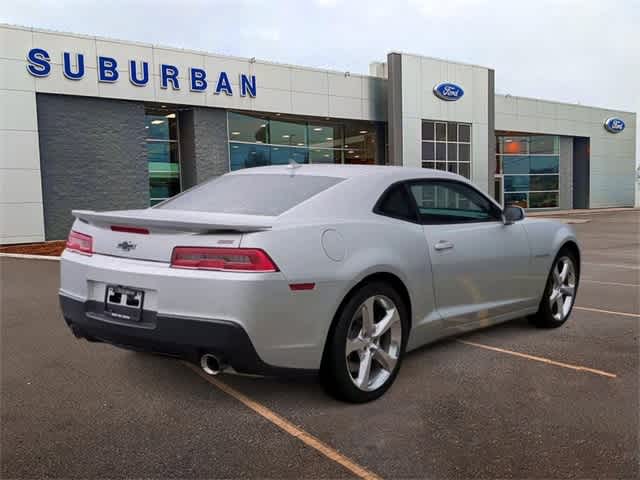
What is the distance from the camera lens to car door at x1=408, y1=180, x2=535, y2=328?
162 inches

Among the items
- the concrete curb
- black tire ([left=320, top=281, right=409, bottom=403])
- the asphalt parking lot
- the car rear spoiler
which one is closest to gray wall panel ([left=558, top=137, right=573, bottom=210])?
the concrete curb

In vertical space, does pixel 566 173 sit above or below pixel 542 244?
above

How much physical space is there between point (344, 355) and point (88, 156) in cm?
1715

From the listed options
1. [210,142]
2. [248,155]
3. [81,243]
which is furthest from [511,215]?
[248,155]

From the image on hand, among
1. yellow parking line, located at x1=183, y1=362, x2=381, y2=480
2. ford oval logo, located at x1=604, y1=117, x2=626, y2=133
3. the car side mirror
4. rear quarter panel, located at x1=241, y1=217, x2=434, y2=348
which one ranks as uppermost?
ford oval logo, located at x1=604, y1=117, x2=626, y2=133

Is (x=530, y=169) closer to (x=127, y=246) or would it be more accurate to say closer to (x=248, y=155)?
(x=248, y=155)

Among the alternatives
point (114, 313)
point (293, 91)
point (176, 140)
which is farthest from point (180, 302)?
point (293, 91)

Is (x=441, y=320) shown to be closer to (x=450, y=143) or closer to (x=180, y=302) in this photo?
(x=180, y=302)

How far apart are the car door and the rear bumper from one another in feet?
4.62

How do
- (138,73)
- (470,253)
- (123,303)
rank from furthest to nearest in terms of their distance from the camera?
(138,73) → (470,253) → (123,303)

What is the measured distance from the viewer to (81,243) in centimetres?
359

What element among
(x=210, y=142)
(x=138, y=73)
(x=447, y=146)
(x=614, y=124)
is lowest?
(x=210, y=142)

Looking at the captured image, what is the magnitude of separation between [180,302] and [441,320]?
6.51ft

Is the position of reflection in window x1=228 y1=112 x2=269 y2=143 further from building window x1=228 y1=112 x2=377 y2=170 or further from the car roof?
the car roof
